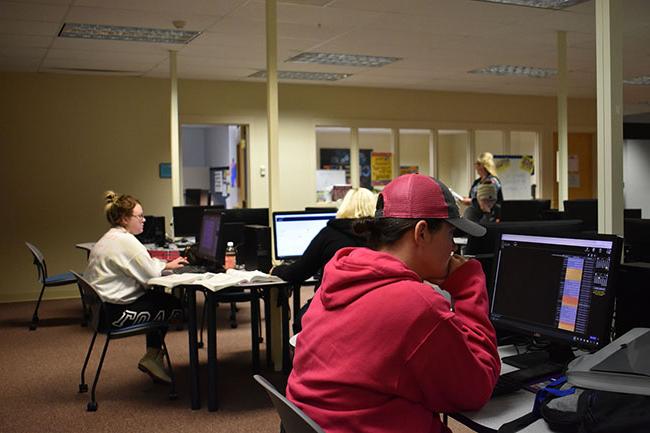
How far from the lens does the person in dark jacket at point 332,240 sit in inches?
167

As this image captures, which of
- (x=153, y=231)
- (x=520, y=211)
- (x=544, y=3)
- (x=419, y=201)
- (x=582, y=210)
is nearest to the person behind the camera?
(x=419, y=201)

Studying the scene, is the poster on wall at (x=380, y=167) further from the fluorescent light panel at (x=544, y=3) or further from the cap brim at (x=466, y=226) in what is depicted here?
the cap brim at (x=466, y=226)

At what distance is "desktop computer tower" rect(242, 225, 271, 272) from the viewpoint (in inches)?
207

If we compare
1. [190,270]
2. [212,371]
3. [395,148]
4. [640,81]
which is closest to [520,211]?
[190,270]

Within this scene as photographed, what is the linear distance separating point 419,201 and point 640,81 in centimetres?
1001

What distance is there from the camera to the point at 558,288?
2178 millimetres

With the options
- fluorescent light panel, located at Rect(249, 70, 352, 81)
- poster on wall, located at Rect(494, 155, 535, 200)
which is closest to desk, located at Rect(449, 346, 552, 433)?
fluorescent light panel, located at Rect(249, 70, 352, 81)

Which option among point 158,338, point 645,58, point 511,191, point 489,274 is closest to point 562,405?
point 489,274

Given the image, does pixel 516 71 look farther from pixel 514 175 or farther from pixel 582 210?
pixel 582 210

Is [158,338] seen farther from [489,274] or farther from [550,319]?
[550,319]

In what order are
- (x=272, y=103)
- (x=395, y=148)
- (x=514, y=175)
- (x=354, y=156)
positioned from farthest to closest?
(x=514, y=175) < (x=395, y=148) < (x=354, y=156) < (x=272, y=103)

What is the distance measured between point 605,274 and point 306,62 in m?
6.86

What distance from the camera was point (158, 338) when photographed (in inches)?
189

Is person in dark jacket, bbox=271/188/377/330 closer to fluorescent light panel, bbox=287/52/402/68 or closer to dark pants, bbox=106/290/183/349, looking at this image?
dark pants, bbox=106/290/183/349
